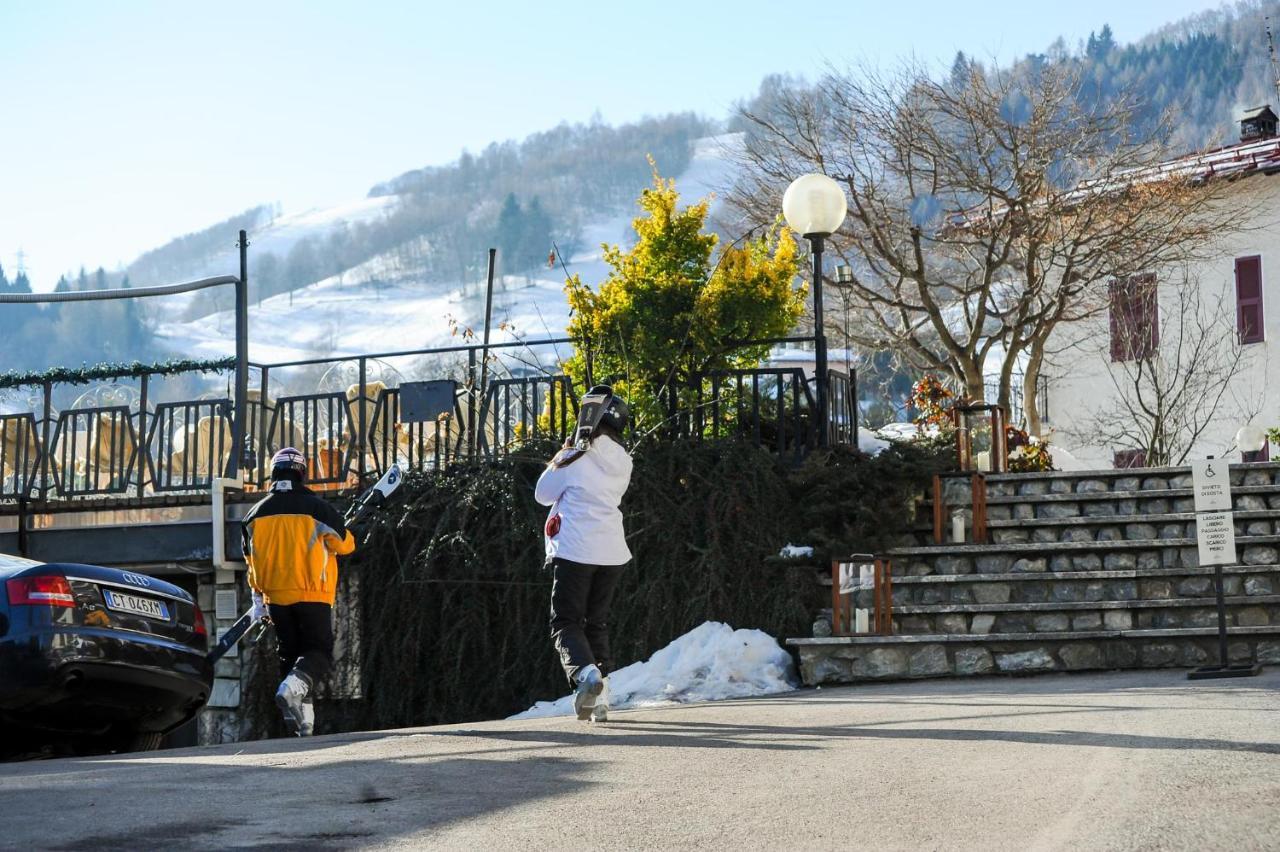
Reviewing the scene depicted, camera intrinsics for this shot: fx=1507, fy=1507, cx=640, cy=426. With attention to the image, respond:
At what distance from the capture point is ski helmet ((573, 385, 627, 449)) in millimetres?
8211

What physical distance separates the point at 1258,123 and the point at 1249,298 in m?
6.05

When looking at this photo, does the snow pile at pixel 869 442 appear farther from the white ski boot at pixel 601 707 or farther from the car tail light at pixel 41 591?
the car tail light at pixel 41 591

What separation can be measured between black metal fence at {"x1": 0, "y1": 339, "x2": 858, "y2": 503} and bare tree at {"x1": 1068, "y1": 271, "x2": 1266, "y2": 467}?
9600 mm

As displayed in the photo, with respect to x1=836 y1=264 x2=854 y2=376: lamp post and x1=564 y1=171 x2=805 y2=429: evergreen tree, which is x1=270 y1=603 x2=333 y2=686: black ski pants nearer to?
x1=564 y1=171 x2=805 y2=429: evergreen tree

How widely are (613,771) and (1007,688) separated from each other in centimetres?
427

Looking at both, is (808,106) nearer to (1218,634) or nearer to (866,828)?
(1218,634)

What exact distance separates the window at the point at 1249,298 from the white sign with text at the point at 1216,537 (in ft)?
52.4

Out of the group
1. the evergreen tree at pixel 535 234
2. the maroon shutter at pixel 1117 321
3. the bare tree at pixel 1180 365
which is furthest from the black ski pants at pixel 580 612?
the evergreen tree at pixel 535 234

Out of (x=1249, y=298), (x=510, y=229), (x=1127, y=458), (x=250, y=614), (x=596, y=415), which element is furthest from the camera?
(x=510, y=229)

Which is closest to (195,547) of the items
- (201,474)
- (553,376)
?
(201,474)

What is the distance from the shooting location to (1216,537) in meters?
9.30

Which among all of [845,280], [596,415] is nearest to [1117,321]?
[845,280]

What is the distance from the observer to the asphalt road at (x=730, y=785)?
4277 millimetres

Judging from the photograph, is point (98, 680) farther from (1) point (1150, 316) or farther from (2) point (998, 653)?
(1) point (1150, 316)
